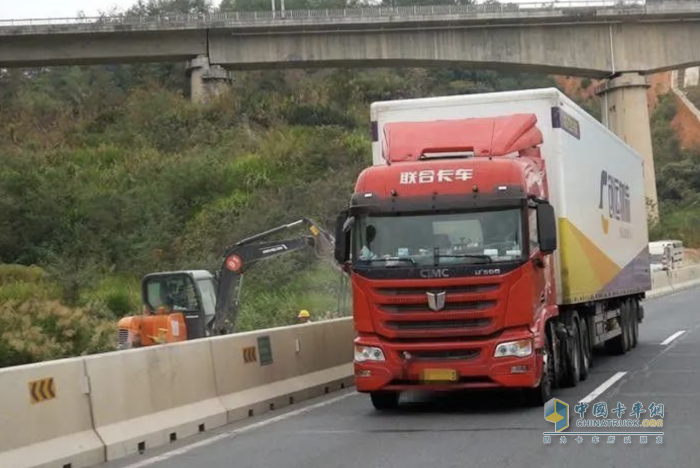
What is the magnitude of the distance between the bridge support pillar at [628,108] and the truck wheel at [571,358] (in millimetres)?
43608

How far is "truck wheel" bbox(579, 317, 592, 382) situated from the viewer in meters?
15.9

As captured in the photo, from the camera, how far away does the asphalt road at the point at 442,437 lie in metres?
9.91

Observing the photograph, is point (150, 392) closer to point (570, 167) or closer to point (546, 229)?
point (546, 229)

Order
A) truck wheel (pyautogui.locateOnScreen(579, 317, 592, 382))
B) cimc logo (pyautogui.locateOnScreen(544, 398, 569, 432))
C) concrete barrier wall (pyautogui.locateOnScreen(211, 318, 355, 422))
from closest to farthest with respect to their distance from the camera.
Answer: cimc logo (pyautogui.locateOnScreen(544, 398, 569, 432))
concrete barrier wall (pyautogui.locateOnScreen(211, 318, 355, 422))
truck wheel (pyautogui.locateOnScreen(579, 317, 592, 382))

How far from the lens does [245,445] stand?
1130 cm

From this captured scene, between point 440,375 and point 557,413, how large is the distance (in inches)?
57.8

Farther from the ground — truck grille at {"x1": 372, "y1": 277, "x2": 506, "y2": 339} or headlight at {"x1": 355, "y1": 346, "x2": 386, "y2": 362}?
truck grille at {"x1": 372, "y1": 277, "x2": 506, "y2": 339}

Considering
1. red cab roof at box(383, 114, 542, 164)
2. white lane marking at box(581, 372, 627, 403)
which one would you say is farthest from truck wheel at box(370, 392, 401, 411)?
red cab roof at box(383, 114, 542, 164)

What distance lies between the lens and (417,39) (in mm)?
55656

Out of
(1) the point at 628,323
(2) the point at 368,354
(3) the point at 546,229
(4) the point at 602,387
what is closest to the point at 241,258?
(1) the point at 628,323

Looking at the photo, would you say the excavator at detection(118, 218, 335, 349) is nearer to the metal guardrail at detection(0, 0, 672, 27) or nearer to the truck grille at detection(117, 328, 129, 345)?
the truck grille at detection(117, 328, 129, 345)

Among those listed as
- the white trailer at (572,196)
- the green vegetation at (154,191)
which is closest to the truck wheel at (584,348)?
the white trailer at (572,196)

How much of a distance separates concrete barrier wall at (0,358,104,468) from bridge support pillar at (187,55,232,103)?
48814 millimetres

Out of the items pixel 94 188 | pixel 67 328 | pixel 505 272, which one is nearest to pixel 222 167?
pixel 94 188
